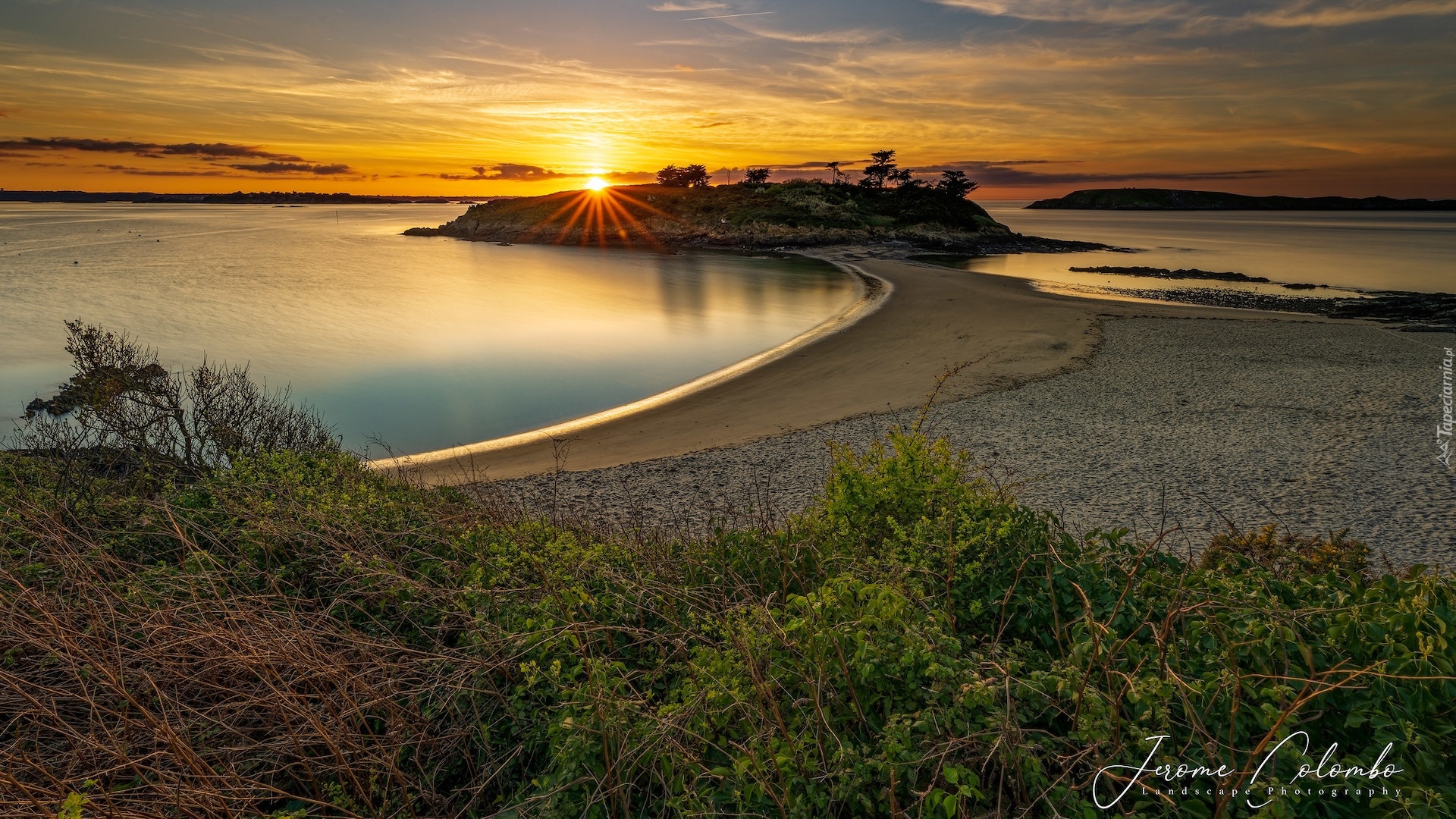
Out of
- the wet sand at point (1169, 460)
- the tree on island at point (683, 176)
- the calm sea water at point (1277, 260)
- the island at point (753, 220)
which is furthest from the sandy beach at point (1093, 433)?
the tree on island at point (683, 176)

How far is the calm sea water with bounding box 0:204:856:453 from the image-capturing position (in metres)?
24.6

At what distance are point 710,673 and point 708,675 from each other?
0.03 metres

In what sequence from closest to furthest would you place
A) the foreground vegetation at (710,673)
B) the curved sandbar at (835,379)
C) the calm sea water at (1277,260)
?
the foreground vegetation at (710,673)
the curved sandbar at (835,379)
the calm sea water at (1277,260)

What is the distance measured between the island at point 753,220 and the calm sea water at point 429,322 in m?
16.0

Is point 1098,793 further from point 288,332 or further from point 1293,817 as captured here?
point 288,332

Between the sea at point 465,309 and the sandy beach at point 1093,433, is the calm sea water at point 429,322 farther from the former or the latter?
the sandy beach at point 1093,433

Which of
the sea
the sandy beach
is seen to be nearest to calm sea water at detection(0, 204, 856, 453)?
the sea

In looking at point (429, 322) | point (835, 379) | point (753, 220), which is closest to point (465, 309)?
point (429, 322)

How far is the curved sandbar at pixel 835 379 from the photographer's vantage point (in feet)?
54.1

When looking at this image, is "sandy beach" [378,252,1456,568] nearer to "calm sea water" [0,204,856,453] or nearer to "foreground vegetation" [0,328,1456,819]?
"foreground vegetation" [0,328,1456,819]

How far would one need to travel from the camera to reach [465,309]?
4484cm

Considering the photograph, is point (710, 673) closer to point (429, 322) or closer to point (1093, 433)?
point (1093, 433)

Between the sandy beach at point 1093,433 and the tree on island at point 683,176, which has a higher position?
the tree on island at point 683,176

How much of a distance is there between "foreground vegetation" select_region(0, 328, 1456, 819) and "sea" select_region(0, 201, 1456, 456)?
1228 cm
